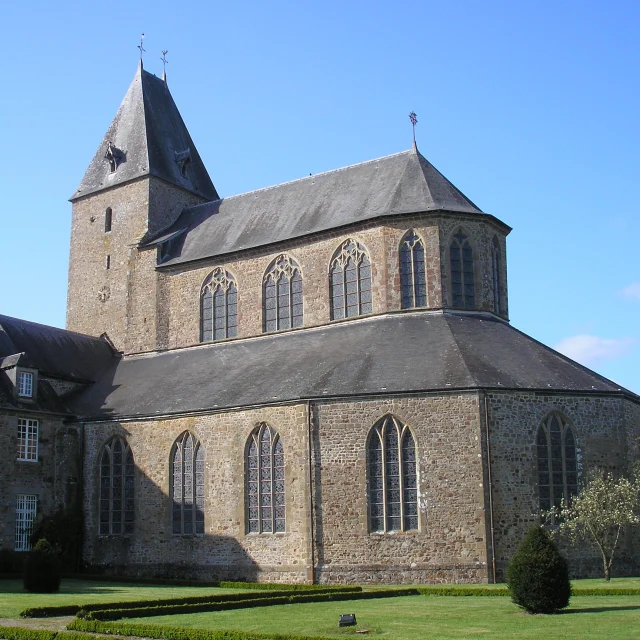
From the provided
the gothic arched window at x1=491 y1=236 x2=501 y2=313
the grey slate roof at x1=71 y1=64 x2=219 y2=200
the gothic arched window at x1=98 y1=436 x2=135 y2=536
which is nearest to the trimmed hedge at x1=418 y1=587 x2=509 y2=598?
the gothic arched window at x1=491 y1=236 x2=501 y2=313

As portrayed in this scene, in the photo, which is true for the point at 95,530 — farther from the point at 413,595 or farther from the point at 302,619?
the point at 302,619

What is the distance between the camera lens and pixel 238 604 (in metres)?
20.2

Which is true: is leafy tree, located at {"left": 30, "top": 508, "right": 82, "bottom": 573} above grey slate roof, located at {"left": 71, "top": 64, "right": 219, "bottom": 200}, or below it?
below

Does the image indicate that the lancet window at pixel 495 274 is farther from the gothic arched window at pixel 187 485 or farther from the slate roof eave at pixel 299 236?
the gothic arched window at pixel 187 485

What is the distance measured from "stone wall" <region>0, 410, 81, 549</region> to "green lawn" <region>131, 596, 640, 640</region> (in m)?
15.7

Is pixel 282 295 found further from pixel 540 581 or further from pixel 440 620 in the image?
pixel 440 620

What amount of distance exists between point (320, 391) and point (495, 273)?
9982mm

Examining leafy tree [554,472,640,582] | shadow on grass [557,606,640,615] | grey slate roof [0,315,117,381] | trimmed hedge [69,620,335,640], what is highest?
grey slate roof [0,315,117,381]

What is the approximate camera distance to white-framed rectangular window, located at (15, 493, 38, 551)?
32.2 m

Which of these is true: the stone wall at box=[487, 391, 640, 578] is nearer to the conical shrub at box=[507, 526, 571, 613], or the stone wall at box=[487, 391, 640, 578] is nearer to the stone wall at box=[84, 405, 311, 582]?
the stone wall at box=[84, 405, 311, 582]

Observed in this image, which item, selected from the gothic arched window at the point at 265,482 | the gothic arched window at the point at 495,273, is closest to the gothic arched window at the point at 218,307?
the gothic arched window at the point at 265,482

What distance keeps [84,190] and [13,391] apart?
48.6 ft

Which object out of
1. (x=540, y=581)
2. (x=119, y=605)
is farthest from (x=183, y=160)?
(x=540, y=581)

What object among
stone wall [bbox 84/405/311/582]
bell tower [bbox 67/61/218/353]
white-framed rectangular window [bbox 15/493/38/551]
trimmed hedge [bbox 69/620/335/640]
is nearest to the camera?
trimmed hedge [bbox 69/620/335/640]
